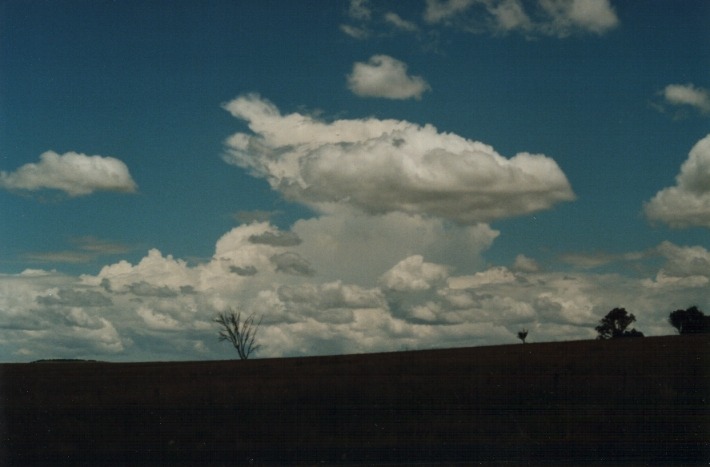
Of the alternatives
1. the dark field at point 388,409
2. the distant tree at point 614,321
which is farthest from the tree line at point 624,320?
the dark field at point 388,409

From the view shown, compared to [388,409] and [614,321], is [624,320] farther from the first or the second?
[388,409]

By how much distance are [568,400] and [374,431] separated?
2.39m

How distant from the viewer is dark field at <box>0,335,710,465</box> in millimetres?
9188

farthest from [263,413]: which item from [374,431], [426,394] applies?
[426,394]

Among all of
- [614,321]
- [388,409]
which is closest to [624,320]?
[614,321]

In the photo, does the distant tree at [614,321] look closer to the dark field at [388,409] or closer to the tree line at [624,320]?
the tree line at [624,320]

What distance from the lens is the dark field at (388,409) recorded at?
9.19m

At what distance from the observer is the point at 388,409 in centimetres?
966

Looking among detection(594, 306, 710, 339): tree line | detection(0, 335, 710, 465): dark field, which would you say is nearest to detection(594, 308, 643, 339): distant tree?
detection(594, 306, 710, 339): tree line

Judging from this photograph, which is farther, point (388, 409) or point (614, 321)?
point (614, 321)

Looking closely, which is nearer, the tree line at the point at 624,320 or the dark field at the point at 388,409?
the dark field at the point at 388,409

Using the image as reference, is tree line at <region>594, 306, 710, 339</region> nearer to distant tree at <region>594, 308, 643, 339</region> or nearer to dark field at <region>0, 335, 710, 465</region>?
distant tree at <region>594, 308, 643, 339</region>

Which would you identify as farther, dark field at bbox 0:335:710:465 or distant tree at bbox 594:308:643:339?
distant tree at bbox 594:308:643:339

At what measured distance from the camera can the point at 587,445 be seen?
9.12 meters
